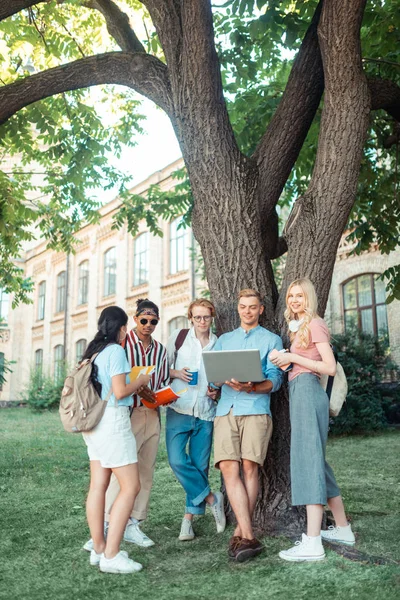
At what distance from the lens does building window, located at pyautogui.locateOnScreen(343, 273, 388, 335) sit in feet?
54.3

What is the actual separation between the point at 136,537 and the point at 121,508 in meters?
0.88

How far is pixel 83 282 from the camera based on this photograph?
31234 mm

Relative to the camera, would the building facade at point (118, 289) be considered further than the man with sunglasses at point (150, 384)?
Yes

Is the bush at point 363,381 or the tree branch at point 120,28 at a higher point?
the tree branch at point 120,28

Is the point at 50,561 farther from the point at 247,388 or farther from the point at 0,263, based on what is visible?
the point at 0,263

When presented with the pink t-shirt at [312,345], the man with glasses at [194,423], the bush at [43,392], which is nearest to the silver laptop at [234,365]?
the pink t-shirt at [312,345]

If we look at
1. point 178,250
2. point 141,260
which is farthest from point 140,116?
point 141,260

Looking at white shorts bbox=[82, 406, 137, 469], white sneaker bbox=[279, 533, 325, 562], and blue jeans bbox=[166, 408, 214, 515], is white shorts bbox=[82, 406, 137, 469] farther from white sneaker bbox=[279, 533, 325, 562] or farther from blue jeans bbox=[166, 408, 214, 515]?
white sneaker bbox=[279, 533, 325, 562]

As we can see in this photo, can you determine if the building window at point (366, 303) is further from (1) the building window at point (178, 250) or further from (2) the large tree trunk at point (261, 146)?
(2) the large tree trunk at point (261, 146)

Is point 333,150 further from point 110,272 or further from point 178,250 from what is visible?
point 110,272

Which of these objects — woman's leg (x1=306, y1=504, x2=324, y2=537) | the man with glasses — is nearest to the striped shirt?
the man with glasses

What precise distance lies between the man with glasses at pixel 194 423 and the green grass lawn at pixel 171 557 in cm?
27

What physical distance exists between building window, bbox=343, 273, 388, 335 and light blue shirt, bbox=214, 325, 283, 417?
12.1 meters

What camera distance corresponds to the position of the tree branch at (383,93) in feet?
18.5
